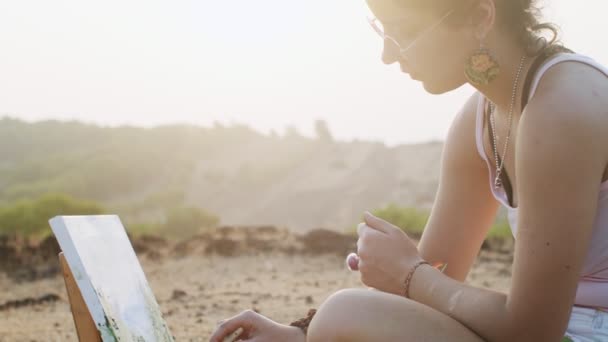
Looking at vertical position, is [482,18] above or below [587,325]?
above

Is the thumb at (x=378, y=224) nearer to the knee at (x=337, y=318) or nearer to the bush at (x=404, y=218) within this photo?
the knee at (x=337, y=318)

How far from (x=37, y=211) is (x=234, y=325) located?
8737 millimetres

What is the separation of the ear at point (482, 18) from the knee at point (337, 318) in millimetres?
716

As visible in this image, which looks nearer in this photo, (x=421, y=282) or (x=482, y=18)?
(x=482, y=18)

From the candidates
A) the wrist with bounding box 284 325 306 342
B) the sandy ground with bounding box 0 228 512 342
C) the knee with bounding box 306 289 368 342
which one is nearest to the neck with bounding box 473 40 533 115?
the knee with bounding box 306 289 368 342

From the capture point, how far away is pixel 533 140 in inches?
60.2

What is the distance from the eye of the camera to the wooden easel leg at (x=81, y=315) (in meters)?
1.75

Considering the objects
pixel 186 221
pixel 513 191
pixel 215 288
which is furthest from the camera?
pixel 186 221

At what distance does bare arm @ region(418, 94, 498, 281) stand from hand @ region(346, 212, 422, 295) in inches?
16.6

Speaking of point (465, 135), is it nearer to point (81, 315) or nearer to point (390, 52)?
point (390, 52)

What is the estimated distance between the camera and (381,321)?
1654mm

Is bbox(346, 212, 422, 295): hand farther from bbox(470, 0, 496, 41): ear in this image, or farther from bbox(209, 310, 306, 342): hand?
bbox(470, 0, 496, 41): ear

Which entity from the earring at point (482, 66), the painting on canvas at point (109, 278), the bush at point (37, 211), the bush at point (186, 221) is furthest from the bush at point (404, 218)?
the earring at point (482, 66)

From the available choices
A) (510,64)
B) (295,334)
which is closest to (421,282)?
(295,334)
